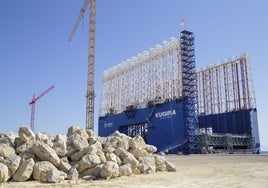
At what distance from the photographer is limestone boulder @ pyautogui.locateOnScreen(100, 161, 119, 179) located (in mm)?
11330

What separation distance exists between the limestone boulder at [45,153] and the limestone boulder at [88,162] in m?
0.88

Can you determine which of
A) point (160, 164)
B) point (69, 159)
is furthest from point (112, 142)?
point (160, 164)

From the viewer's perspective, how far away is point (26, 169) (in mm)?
10867

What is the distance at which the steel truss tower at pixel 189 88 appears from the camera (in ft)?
145

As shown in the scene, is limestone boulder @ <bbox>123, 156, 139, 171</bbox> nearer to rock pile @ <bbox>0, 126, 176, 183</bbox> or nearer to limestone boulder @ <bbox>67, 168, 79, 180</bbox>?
rock pile @ <bbox>0, 126, 176, 183</bbox>

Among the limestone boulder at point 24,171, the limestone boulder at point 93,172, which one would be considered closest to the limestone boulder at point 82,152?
the limestone boulder at point 93,172

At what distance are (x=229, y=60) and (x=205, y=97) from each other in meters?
→ 9.10

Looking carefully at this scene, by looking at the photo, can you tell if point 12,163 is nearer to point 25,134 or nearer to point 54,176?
point 54,176

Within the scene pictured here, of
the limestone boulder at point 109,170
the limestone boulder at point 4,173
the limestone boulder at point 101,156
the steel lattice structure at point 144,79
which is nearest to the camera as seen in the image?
the limestone boulder at point 4,173

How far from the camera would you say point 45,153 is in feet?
38.4

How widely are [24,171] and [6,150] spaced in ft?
4.83

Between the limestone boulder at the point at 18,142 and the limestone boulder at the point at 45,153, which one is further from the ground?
the limestone boulder at the point at 18,142

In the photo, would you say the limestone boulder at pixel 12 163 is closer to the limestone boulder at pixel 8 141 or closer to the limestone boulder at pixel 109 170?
the limestone boulder at pixel 8 141

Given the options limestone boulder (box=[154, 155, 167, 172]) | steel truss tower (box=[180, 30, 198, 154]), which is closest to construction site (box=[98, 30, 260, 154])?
steel truss tower (box=[180, 30, 198, 154])
